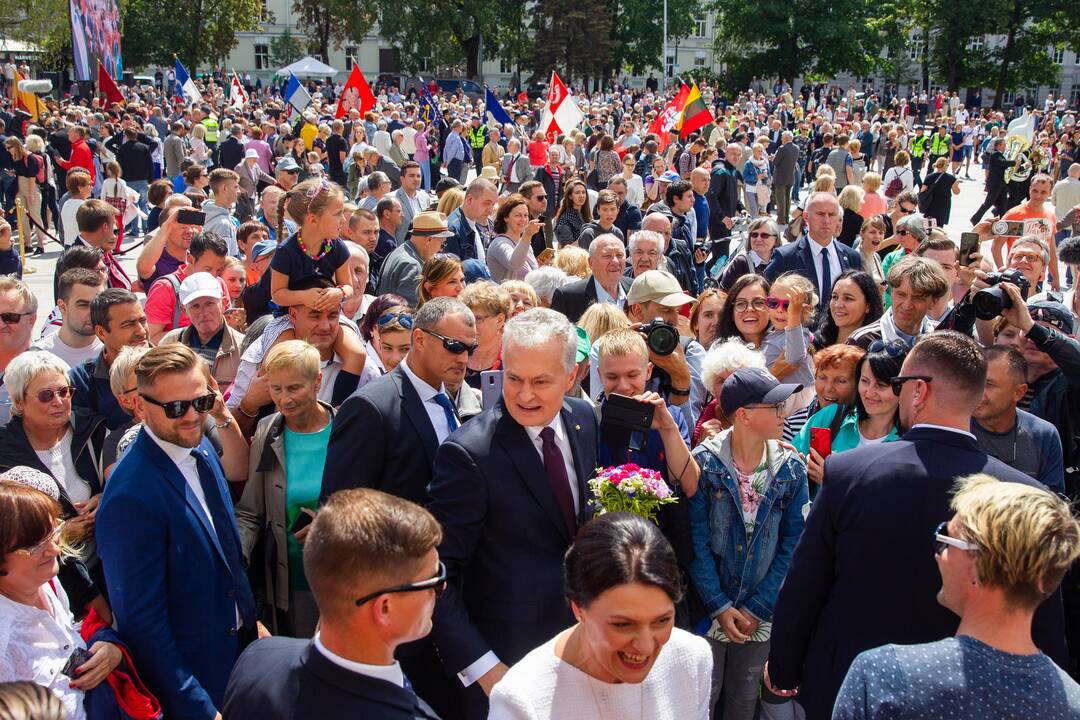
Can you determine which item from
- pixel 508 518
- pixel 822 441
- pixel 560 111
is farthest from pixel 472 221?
pixel 560 111

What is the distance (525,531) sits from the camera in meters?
3.05

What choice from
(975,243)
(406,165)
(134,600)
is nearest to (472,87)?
(406,165)

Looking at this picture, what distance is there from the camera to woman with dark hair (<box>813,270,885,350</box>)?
5.82 m

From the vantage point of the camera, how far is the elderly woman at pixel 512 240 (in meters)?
7.80

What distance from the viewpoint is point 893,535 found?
298cm

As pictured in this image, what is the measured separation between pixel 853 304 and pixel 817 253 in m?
1.67

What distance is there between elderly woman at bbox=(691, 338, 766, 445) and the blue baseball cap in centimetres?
59

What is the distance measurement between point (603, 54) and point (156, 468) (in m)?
62.0

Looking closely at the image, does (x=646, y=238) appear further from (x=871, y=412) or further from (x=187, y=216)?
(x=187, y=216)

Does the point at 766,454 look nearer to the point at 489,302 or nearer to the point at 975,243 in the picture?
the point at 489,302

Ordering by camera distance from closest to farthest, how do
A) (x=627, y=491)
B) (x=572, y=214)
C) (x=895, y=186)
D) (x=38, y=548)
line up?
1. (x=38, y=548)
2. (x=627, y=491)
3. (x=572, y=214)
4. (x=895, y=186)

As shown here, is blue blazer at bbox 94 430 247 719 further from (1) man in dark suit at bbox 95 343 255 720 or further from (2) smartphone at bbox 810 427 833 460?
(2) smartphone at bbox 810 427 833 460

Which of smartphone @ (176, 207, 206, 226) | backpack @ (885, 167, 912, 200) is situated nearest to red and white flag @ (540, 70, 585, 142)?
backpack @ (885, 167, 912, 200)

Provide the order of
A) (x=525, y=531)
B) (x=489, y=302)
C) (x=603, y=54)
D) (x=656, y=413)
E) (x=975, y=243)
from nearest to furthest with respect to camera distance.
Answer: (x=525, y=531), (x=656, y=413), (x=489, y=302), (x=975, y=243), (x=603, y=54)
